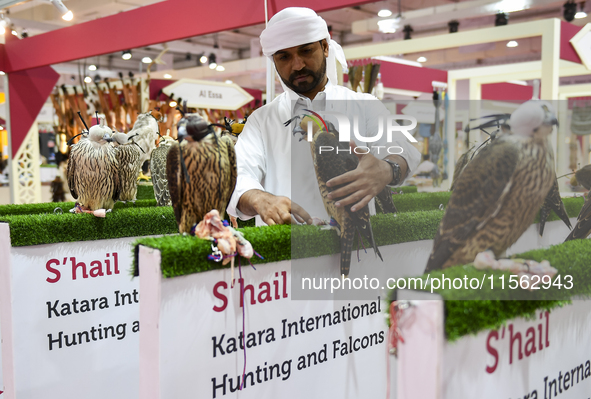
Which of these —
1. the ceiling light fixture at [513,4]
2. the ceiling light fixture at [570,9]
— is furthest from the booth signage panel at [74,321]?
the ceiling light fixture at [570,9]

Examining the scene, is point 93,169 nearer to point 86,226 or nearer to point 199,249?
point 86,226

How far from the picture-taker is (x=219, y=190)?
1187mm

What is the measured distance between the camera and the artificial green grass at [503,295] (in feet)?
2.65

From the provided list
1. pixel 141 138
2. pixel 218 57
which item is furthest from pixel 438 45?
pixel 218 57

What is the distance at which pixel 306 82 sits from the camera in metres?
1.44

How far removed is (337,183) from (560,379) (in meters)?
0.67

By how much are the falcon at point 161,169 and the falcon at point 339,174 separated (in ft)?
3.40

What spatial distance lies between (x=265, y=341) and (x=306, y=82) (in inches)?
29.3

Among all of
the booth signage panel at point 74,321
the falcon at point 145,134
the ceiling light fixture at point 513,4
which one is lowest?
the booth signage panel at point 74,321

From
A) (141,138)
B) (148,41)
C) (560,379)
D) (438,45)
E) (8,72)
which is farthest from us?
(8,72)

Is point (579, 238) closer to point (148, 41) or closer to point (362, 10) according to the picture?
point (148, 41)

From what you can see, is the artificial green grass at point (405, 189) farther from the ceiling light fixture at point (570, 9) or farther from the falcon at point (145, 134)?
the ceiling light fixture at point (570, 9)

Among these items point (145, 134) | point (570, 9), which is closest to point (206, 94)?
point (145, 134)

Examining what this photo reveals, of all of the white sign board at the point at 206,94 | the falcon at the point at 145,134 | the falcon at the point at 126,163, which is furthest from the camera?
the white sign board at the point at 206,94
